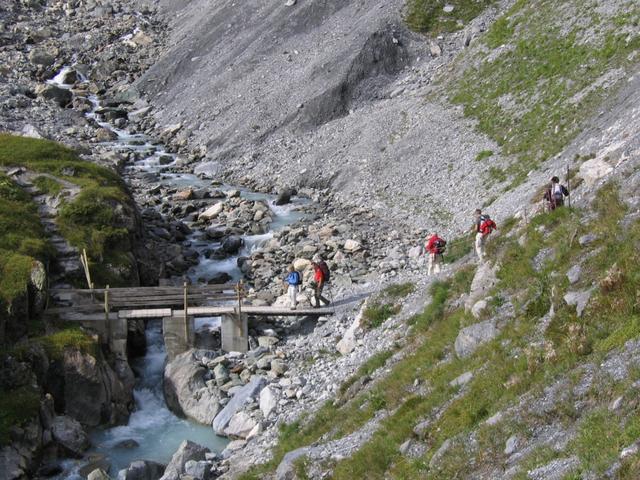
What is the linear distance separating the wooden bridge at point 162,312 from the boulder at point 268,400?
19.0 ft

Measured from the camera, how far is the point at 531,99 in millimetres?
46781

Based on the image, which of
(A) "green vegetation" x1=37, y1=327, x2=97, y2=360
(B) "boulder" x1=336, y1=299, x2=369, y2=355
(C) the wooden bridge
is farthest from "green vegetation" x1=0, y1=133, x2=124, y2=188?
(B) "boulder" x1=336, y1=299, x2=369, y2=355

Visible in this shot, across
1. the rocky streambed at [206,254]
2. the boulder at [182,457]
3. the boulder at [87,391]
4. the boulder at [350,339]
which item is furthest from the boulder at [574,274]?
the boulder at [87,391]

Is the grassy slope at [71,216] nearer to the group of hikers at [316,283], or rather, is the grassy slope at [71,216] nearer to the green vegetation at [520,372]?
the group of hikers at [316,283]

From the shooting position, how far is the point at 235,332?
1272 inches

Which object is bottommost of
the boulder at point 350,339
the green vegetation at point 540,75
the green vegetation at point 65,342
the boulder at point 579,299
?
the green vegetation at point 540,75

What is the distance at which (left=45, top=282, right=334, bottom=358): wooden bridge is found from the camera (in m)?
31.6

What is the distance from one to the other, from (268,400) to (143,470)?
4.59 meters

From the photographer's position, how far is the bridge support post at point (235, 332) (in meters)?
32.2

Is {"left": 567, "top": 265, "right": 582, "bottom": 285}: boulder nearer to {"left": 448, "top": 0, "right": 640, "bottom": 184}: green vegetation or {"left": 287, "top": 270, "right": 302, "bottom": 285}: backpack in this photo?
{"left": 287, "top": 270, "right": 302, "bottom": 285}: backpack

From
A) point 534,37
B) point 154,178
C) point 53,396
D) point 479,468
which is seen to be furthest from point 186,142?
point 479,468

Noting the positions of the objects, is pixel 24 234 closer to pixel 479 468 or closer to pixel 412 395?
pixel 412 395

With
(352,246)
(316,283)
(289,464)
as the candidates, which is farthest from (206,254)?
(289,464)

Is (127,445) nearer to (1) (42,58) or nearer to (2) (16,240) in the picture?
(2) (16,240)
